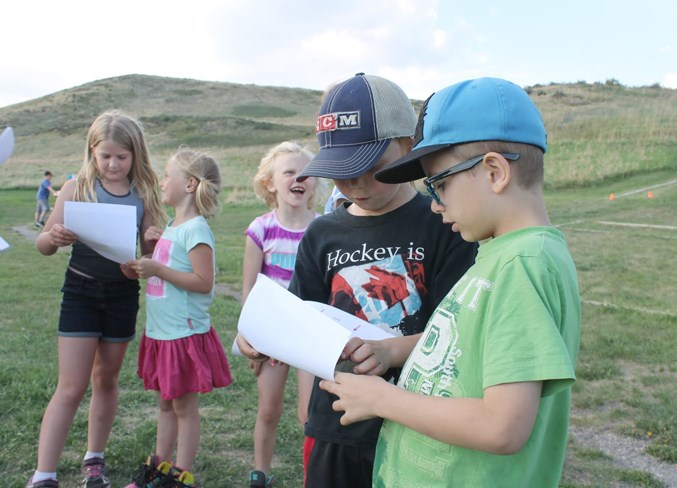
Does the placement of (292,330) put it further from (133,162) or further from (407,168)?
(133,162)

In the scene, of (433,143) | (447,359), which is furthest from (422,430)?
(433,143)

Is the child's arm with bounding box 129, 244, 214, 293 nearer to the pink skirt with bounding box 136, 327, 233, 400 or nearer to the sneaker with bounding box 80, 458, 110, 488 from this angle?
the pink skirt with bounding box 136, 327, 233, 400

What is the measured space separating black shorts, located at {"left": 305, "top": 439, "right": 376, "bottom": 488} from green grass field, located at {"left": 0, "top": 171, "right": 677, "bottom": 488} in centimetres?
144

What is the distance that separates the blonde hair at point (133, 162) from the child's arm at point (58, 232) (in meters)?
0.04

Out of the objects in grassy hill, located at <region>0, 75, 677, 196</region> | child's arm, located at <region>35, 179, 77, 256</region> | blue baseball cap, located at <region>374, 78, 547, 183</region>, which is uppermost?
grassy hill, located at <region>0, 75, 677, 196</region>

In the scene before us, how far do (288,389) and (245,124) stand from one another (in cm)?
5103

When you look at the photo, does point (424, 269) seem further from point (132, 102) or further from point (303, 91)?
point (303, 91)

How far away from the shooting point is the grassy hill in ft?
71.7

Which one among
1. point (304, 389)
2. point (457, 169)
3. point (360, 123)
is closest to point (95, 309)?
point (304, 389)

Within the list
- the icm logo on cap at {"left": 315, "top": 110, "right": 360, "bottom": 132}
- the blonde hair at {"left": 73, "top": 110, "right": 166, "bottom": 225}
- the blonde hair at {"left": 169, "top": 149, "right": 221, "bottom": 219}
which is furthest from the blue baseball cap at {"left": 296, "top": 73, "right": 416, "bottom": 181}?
the blonde hair at {"left": 73, "top": 110, "right": 166, "bottom": 225}

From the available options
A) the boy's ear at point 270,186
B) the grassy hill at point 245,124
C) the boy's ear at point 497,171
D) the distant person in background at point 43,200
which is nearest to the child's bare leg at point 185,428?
the boy's ear at point 270,186

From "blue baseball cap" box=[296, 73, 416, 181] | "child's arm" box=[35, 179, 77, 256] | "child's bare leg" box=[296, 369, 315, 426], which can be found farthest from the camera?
"child's arm" box=[35, 179, 77, 256]

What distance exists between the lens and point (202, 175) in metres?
3.18

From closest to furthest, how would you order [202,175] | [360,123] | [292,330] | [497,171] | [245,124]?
[497,171] < [292,330] < [360,123] < [202,175] < [245,124]
